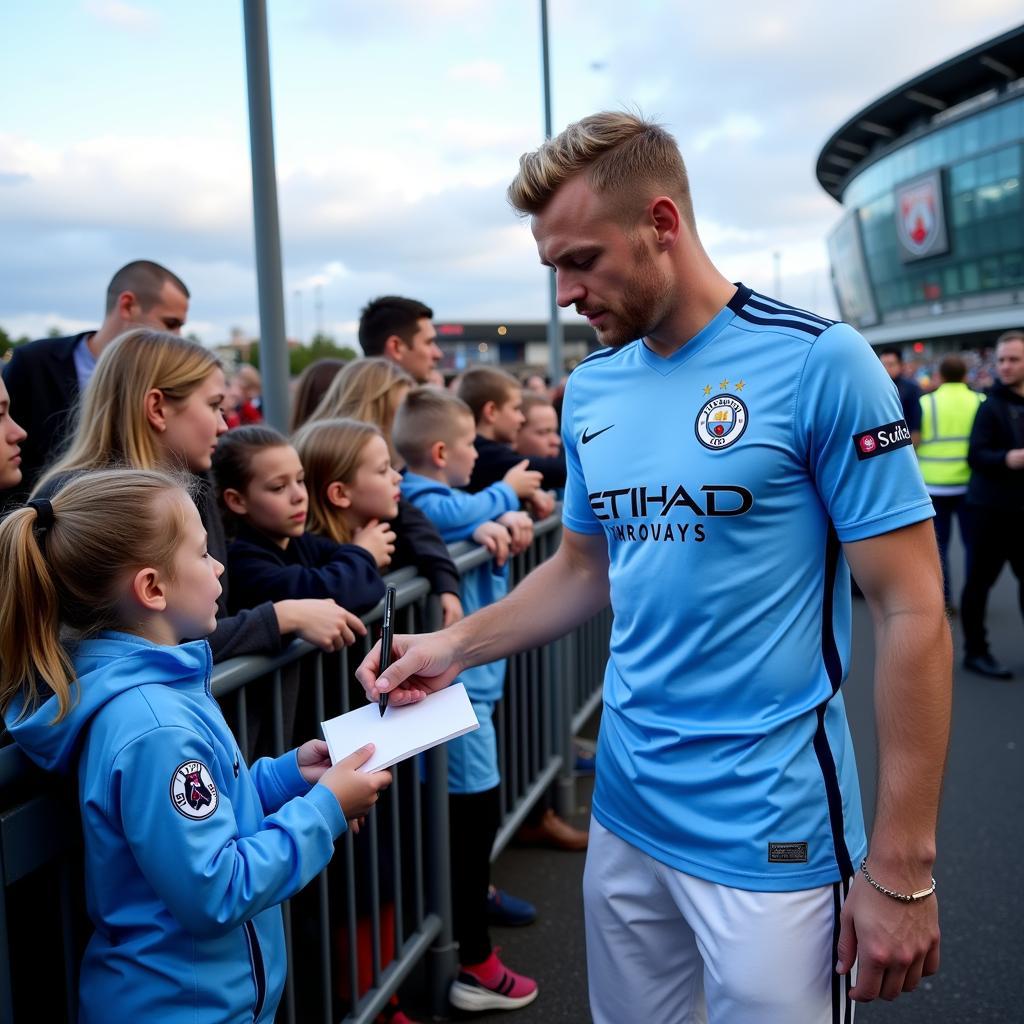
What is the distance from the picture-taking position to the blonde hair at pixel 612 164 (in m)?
1.79

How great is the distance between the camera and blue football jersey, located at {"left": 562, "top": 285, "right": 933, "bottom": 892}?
1623 mm

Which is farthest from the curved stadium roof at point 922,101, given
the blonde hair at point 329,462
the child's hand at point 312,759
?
the child's hand at point 312,759

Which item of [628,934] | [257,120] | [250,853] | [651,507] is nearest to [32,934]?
[250,853]

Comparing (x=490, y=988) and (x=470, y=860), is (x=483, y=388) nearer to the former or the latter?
(x=470, y=860)

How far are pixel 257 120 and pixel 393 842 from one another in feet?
10.1

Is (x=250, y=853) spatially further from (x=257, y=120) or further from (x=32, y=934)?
(x=257, y=120)

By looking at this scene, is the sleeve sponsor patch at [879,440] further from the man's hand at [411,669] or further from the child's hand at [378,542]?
the child's hand at [378,542]

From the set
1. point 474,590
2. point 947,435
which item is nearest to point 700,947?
point 474,590

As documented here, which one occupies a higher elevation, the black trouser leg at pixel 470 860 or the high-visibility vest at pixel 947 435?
the high-visibility vest at pixel 947 435

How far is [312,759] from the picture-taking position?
1.97 m

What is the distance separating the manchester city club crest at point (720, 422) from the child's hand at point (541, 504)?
2418 mm

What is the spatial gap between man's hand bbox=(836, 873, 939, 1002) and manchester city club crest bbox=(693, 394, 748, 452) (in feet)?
2.59

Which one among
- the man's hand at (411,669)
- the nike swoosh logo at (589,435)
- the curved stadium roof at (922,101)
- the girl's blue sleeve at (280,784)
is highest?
the curved stadium roof at (922,101)

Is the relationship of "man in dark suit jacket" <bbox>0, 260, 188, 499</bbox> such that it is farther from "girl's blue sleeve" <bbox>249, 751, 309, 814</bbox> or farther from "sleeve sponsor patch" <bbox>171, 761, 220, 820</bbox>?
"sleeve sponsor patch" <bbox>171, 761, 220, 820</bbox>
